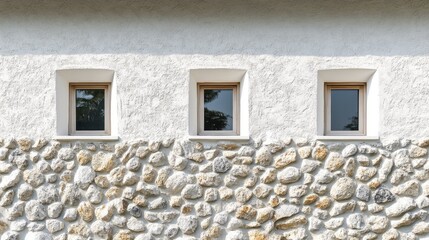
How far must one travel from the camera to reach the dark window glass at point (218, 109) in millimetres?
3293

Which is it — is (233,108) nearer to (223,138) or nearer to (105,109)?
(223,138)

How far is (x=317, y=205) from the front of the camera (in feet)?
9.98

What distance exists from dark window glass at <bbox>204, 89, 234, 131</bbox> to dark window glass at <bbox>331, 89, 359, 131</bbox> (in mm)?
898

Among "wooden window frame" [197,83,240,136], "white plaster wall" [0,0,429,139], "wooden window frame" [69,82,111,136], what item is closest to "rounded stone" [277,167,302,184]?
"white plaster wall" [0,0,429,139]

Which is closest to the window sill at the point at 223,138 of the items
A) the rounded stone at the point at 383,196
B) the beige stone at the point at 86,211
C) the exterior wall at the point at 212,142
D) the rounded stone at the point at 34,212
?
the exterior wall at the point at 212,142

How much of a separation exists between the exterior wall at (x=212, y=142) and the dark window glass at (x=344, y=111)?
0.26 m

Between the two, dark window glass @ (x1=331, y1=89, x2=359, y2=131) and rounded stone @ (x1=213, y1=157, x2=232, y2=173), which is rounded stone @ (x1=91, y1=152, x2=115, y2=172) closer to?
rounded stone @ (x1=213, y1=157, x2=232, y2=173)

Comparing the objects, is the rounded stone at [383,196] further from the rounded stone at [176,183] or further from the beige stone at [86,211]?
the beige stone at [86,211]

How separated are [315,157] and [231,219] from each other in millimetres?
849

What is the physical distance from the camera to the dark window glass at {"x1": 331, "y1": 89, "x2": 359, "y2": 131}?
3281 millimetres

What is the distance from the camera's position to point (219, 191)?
3064 mm

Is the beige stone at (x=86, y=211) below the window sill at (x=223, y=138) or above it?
below

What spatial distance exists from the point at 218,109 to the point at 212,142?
353 mm

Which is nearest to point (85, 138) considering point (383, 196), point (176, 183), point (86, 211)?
point (86, 211)
